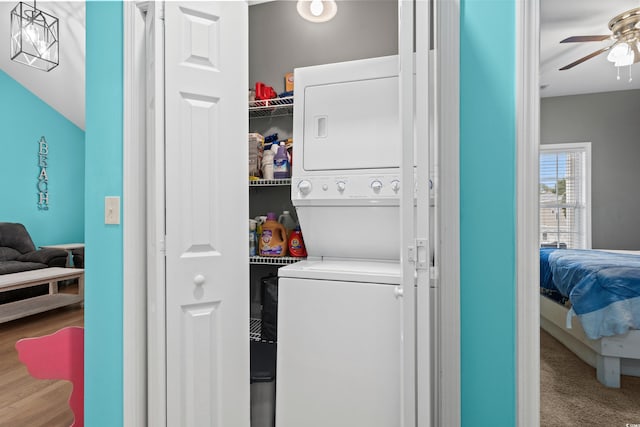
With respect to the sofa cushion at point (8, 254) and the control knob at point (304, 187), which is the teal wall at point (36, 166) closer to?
the sofa cushion at point (8, 254)

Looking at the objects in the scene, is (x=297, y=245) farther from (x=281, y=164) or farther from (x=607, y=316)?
(x=607, y=316)

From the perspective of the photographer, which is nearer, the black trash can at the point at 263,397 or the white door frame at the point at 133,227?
the white door frame at the point at 133,227

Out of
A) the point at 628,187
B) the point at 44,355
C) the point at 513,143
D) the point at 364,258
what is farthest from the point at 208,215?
the point at 628,187

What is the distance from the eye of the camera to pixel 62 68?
5.30 m

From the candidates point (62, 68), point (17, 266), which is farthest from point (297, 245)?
point (62, 68)

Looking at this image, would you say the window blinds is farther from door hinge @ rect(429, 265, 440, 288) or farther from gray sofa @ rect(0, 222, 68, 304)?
gray sofa @ rect(0, 222, 68, 304)

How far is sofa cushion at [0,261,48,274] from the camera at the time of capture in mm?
4366

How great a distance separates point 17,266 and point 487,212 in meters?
5.42

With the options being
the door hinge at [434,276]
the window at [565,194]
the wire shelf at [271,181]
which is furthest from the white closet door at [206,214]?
the window at [565,194]

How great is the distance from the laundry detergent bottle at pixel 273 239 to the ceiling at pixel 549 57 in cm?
272

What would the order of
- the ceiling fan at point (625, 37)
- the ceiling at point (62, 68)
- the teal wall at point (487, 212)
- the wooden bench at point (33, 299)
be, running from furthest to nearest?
the ceiling at point (62, 68) < the wooden bench at point (33, 299) < the ceiling fan at point (625, 37) < the teal wall at point (487, 212)

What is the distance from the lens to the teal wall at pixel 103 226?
153 cm

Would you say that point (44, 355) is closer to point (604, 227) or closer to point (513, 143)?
point (513, 143)

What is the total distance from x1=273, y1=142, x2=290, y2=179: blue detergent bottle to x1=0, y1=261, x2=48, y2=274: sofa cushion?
4259 millimetres
